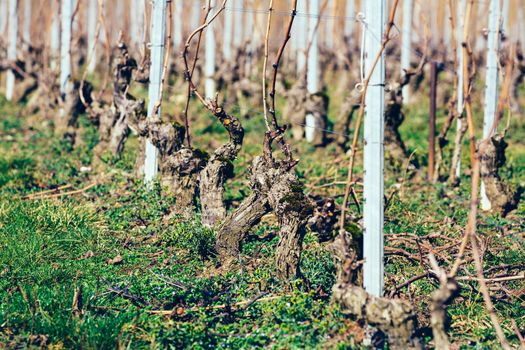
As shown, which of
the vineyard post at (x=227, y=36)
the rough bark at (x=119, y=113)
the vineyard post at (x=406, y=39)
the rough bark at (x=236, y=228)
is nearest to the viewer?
the rough bark at (x=236, y=228)

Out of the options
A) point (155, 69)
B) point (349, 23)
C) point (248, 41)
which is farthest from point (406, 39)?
point (155, 69)

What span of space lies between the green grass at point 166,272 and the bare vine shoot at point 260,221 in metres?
0.01

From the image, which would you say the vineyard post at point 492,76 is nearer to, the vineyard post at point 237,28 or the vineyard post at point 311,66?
the vineyard post at point 311,66

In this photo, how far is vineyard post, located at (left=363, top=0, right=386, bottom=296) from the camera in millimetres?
3549

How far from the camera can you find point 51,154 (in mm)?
7398

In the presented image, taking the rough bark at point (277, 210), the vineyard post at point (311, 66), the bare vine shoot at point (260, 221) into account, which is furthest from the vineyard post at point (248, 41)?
the rough bark at point (277, 210)

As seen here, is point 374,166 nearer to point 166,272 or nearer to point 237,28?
point 166,272

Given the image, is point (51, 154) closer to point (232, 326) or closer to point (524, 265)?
point (232, 326)

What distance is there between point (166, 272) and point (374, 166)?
1.57m

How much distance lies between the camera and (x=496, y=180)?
592 centimetres

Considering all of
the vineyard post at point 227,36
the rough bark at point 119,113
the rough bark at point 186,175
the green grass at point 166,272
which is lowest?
the green grass at point 166,272

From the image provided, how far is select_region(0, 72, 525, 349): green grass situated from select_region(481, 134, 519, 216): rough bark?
5.1 inches

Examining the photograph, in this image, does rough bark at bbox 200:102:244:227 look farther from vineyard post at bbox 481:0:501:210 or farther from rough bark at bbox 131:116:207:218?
vineyard post at bbox 481:0:501:210

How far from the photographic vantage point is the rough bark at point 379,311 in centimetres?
340
